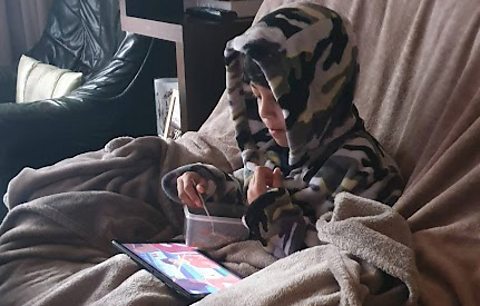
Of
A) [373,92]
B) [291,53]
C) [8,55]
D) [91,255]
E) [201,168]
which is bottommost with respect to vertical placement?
[8,55]

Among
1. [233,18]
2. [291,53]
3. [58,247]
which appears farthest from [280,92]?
[233,18]

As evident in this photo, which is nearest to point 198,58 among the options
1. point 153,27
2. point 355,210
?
point 153,27

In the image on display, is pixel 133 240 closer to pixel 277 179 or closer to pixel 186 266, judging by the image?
pixel 186 266

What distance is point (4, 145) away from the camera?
2039 millimetres

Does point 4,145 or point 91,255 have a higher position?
point 91,255

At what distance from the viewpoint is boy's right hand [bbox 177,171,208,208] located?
1293 millimetres

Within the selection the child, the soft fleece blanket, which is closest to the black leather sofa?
the soft fleece blanket

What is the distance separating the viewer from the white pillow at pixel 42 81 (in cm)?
265

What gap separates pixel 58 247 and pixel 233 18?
34.0 inches

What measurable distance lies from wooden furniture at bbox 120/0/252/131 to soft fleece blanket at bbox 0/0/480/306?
0.32 m

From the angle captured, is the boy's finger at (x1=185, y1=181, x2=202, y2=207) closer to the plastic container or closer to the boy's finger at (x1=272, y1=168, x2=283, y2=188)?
the plastic container

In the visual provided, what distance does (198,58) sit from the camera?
6.48ft

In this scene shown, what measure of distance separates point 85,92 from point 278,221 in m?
1.38

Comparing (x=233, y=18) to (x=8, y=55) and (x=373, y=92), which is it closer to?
(x=373, y=92)
